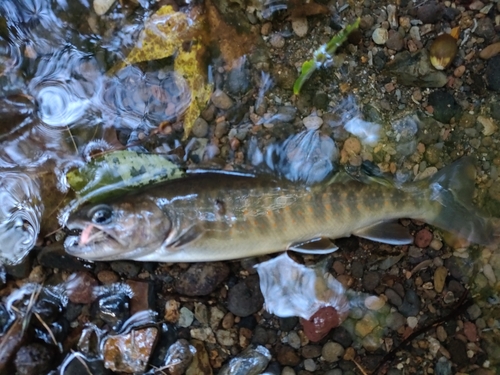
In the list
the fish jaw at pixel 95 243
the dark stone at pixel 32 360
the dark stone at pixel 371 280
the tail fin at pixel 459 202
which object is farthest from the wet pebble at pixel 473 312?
the dark stone at pixel 32 360

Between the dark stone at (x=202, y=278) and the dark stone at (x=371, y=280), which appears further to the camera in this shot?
the dark stone at (x=371, y=280)

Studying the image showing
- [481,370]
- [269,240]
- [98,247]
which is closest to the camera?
[98,247]

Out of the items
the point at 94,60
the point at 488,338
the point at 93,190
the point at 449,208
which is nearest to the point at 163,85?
the point at 94,60

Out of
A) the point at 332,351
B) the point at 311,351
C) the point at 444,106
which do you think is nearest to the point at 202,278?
the point at 311,351

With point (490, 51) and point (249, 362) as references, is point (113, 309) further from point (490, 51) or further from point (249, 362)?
point (490, 51)

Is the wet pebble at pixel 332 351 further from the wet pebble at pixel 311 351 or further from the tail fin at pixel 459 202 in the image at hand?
the tail fin at pixel 459 202

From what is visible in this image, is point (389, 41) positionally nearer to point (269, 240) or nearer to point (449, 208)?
point (449, 208)
